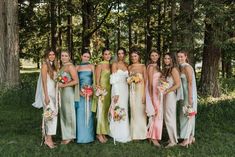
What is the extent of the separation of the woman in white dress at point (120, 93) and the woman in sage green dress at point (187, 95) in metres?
1.21

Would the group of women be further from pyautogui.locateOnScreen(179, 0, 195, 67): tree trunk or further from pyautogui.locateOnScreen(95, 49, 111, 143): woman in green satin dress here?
pyautogui.locateOnScreen(179, 0, 195, 67): tree trunk

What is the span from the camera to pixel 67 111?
9031mm

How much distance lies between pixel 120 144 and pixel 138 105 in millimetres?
943

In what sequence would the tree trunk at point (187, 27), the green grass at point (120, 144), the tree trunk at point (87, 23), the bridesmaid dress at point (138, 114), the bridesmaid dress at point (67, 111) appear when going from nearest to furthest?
the green grass at point (120, 144), the bridesmaid dress at point (67, 111), the bridesmaid dress at point (138, 114), the tree trunk at point (187, 27), the tree trunk at point (87, 23)

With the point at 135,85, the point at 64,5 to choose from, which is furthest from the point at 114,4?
the point at 135,85

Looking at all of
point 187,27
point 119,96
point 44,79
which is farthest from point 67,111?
point 187,27

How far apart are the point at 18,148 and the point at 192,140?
375cm

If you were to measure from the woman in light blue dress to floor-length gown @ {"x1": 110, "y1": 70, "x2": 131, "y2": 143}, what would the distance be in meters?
0.49

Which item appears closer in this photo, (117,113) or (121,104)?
(117,113)

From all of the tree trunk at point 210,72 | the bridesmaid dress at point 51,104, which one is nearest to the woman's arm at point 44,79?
the bridesmaid dress at point 51,104

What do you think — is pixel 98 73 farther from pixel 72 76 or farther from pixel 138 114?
pixel 138 114

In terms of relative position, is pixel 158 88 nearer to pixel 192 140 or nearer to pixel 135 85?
pixel 135 85

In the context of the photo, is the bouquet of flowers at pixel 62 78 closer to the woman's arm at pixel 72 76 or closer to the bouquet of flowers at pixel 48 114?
the woman's arm at pixel 72 76

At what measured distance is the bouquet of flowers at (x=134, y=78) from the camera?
899 cm
